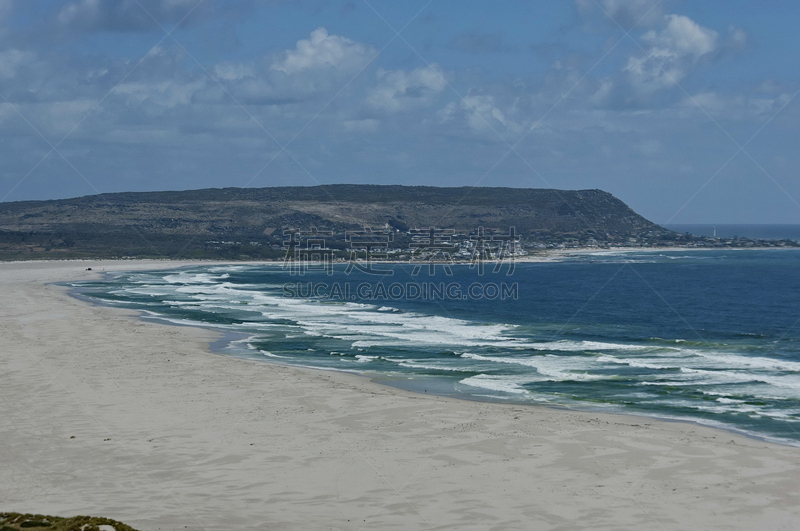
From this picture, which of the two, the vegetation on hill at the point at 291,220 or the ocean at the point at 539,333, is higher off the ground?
the vegetation on hill at the point at 291,220

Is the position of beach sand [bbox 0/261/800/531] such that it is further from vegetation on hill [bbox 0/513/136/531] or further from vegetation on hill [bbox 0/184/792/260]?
vegetation on hill [bbox 0/184/792/260]

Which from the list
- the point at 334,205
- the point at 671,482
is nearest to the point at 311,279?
the point at 671,482

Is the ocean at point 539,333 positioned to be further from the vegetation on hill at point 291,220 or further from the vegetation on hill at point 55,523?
the vegetation on hill at point 291,220

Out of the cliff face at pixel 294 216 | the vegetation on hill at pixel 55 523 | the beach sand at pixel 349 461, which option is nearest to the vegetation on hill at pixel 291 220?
the cliff face at pixel 294 216

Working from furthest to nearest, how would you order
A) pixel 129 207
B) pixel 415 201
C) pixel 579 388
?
1. pixel 415 201
2. pixel 129 207
3. pixel 579 388

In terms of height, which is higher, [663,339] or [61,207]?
Result: [61,207]

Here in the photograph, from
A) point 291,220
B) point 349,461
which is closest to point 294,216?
point 291,220

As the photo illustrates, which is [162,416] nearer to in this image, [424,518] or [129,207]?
[424,518]

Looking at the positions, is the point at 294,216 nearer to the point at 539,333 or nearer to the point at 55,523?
the point at 539,333

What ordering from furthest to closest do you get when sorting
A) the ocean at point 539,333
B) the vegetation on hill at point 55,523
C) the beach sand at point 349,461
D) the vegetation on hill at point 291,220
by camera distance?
1. the vegetation on hill at point 291,220
2. the ocean at point 539,333
3. the beach sand at point 349,461
4. the vegetation on hill at point 55,523
